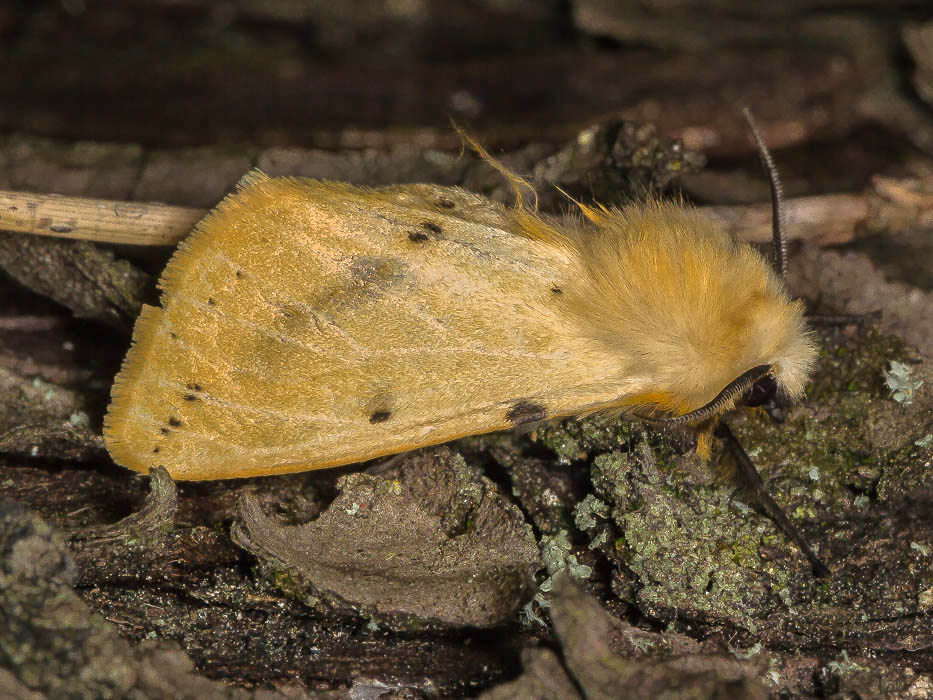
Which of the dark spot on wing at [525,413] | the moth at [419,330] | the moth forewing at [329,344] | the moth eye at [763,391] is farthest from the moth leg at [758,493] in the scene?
the dark spot on wing at [525,413]

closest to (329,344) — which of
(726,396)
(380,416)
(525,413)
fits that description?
(380,416)

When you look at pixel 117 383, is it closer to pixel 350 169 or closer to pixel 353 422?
pixel 353 422

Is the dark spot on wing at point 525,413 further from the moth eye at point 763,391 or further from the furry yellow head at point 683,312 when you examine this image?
the moth eye at point 763,391

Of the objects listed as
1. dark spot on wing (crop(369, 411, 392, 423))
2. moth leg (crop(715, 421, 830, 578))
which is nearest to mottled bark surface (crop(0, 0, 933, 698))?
moth leg (crop(715, 421, 830, 578))

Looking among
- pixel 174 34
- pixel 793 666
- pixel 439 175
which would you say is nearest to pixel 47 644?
pixel 793 666

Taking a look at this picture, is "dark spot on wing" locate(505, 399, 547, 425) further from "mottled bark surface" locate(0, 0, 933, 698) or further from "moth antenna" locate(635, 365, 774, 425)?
"moth antenna" locate(635, 365, 774, 425)

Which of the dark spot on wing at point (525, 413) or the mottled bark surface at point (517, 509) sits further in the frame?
the dark spot on wing at point (525, 413)
